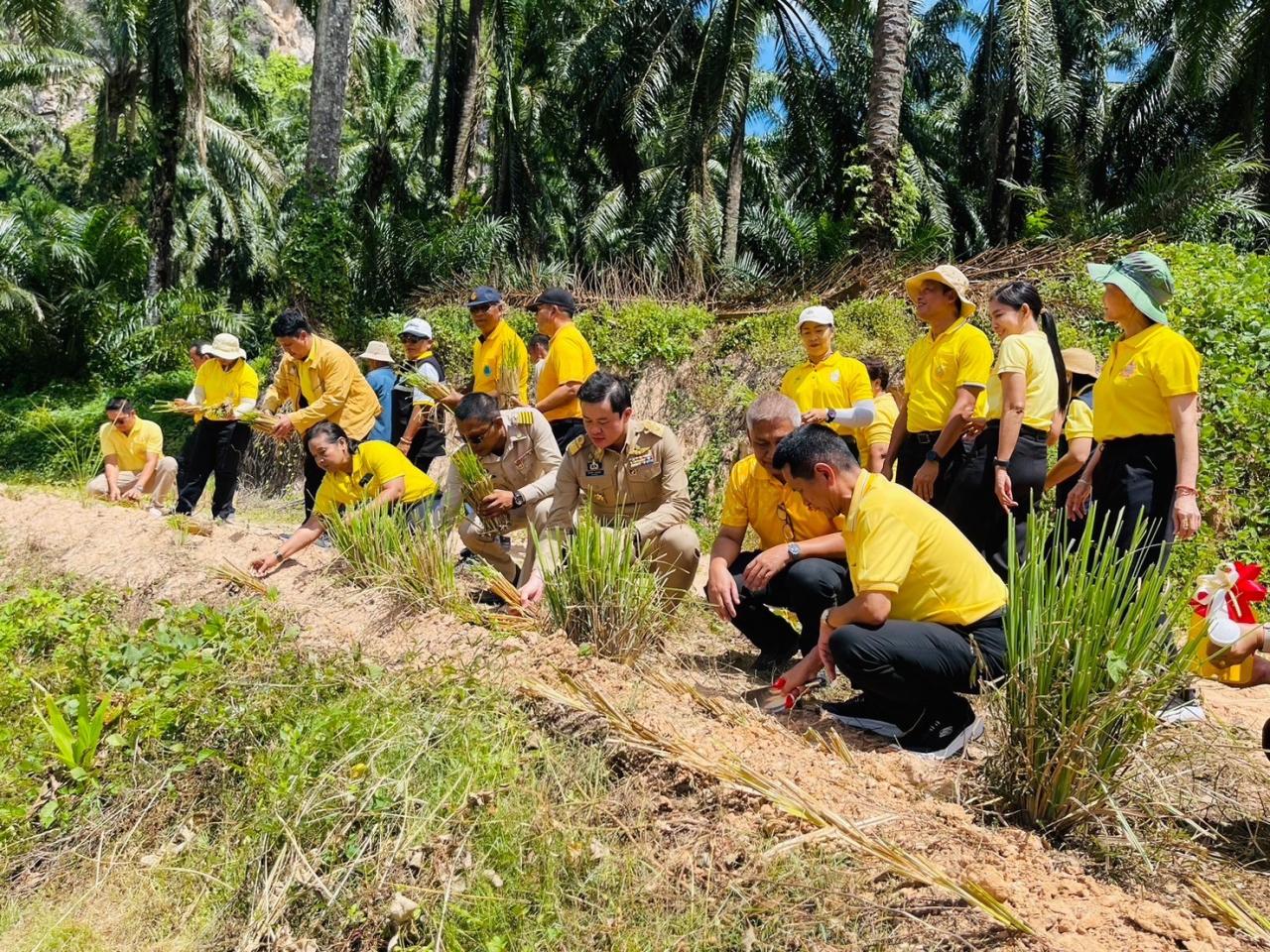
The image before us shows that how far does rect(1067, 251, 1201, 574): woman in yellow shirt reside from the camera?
3471 mm

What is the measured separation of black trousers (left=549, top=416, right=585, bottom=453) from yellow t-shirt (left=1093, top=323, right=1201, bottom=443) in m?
3.03

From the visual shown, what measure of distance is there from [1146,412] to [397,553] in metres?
3.09

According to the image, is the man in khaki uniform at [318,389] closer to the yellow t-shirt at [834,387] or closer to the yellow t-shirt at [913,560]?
the yellow t-shirt at [834,387]

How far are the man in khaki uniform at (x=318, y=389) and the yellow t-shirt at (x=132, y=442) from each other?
2.07m

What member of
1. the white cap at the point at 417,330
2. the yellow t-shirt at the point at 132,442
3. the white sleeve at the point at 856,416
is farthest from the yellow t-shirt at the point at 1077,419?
the yellow t-shirt at the point at 132,442

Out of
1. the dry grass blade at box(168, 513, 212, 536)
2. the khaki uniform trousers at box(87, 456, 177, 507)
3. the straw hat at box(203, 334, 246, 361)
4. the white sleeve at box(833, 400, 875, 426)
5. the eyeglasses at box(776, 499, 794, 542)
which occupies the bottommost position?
the khaki uniform trousers at box(87, 456, 177, 507)

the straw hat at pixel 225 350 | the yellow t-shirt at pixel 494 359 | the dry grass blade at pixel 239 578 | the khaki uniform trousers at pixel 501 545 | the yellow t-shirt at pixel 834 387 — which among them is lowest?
the dry grass blade at pixel 239 578

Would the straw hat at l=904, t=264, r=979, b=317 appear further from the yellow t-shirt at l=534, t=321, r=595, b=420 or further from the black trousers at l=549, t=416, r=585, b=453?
the black trousers at l=549, t=416, r=585, b=453

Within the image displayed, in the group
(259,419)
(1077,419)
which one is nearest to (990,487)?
(1077,419)

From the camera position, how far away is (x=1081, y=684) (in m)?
2.50

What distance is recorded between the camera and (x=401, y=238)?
1303cm

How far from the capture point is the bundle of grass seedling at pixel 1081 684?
2477 millimetres

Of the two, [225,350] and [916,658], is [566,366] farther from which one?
[916,658]

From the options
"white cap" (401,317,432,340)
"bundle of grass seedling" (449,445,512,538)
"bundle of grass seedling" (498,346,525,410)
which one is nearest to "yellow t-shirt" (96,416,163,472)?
"white cap" (401,317,432,340)
